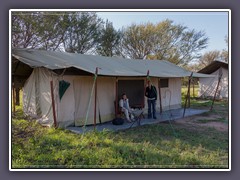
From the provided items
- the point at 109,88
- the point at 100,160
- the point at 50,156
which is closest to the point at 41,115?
the point at 109,88

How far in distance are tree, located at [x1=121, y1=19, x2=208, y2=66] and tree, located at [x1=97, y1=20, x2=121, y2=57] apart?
13.7 inches

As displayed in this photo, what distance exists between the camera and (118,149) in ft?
14.5

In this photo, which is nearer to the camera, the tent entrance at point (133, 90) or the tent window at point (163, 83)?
the tent entrance at point (133, 90)

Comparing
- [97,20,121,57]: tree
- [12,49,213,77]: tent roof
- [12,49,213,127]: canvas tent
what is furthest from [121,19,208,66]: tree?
[12,49,213,127]: canvas tent

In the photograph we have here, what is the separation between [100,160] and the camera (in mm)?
3865

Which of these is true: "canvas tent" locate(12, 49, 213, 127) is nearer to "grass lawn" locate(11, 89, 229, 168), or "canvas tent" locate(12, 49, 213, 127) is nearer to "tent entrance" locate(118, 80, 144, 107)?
"tent entrance" locate(118, 80, 144, 107)

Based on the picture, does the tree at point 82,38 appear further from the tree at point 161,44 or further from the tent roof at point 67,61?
the tree at point 161,44

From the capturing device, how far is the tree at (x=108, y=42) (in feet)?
32.5

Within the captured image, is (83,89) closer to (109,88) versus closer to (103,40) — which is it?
(109,88)

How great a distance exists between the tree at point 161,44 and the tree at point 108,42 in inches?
13.7

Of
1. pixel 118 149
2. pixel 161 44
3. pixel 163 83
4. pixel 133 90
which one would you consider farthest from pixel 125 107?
pixel 161 44

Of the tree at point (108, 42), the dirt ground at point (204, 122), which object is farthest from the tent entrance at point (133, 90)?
the tree at point (108, 42)

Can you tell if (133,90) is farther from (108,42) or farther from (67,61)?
(108,42)

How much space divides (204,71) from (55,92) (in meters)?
10.9
